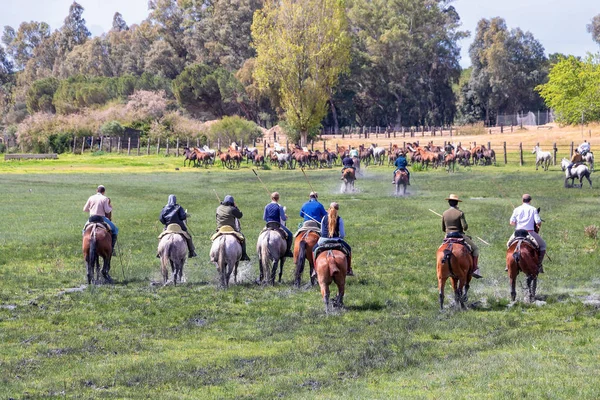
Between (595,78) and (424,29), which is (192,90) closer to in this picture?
→ (424,29)

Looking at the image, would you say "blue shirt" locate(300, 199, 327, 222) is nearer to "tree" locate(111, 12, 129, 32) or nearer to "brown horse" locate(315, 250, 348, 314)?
"brown horse" locate(315, 250, 348, 314)

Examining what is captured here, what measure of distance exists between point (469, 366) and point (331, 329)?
3442mm

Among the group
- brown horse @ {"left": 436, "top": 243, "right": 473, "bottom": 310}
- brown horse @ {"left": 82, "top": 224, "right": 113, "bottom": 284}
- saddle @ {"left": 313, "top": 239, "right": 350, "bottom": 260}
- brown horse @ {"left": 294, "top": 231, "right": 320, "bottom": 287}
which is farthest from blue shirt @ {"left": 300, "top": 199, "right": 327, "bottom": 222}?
brown horse @ {"left": 82, "top": 224, "right": 113, "bottom": 284}

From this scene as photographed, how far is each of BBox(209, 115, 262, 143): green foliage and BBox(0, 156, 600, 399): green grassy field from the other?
202ft

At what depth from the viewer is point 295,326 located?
16.1 m

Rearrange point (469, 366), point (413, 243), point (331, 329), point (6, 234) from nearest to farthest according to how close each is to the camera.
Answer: point (469, 366) → point (331, 329) → point (413, 243) → point (6, 234)

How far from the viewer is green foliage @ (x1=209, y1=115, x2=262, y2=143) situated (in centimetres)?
9431

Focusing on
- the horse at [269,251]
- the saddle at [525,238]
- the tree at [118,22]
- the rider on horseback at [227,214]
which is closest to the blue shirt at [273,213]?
the horse at [269,251]

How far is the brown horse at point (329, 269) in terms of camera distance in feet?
56.3

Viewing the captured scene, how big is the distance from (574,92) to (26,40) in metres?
139

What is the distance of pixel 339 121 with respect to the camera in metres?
115

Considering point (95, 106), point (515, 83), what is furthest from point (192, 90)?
point (515, 83)

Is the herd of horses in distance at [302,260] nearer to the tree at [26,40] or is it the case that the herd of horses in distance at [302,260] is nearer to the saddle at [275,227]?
Result: the saddle at [275,227]

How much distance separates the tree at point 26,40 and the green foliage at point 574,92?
133m
